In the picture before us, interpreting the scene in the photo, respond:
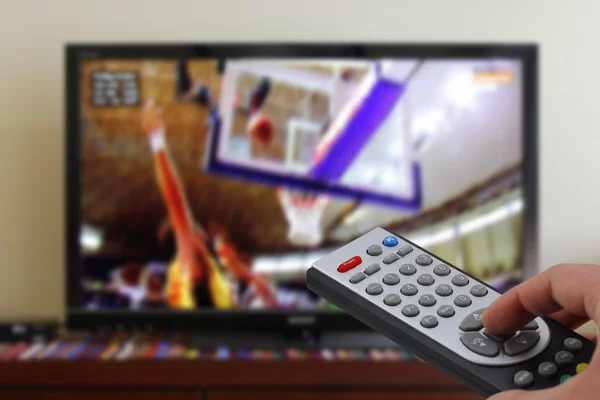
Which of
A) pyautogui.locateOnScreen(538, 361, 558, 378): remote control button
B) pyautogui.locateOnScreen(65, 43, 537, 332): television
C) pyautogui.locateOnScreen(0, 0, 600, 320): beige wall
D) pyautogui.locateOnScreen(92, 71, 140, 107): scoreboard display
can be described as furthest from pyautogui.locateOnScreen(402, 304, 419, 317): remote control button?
pyautogui.locateOnScreen(0, 0, 600, 320): beige wall

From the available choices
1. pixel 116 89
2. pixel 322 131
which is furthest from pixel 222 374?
pixel 116 89

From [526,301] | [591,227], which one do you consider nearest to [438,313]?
[526,301]

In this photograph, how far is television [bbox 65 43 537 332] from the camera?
142 cm

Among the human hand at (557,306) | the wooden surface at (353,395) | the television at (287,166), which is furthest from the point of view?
the television at (287,166)

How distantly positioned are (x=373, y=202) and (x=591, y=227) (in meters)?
0.61

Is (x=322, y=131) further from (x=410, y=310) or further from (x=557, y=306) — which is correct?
(x=557, y=306)

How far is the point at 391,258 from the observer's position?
597 mm

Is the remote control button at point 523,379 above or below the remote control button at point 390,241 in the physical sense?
below

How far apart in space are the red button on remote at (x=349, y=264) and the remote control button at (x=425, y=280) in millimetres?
55

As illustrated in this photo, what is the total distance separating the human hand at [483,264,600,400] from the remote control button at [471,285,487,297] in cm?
7

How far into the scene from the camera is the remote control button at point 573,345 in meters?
0.48

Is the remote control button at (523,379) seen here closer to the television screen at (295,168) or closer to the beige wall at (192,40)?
the television screen at (295,168)

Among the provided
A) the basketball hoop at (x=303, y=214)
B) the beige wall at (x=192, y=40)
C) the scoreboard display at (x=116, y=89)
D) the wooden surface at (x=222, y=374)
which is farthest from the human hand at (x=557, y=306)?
the beige wall at (x=192, y=40)

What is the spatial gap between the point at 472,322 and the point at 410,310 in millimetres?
50
